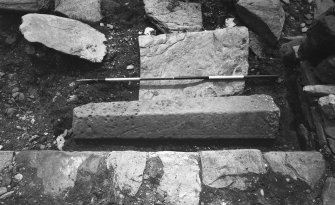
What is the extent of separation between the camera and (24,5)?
349 cm

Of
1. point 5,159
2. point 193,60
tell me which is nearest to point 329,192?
point 193,60

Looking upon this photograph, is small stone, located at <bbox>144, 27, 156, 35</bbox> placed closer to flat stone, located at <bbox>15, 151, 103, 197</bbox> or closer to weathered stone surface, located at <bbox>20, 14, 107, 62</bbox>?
weathered stone surface, located at <bbox>20, 14, 107, 62</bbox>

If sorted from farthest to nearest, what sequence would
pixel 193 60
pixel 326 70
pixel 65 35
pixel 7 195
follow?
pixel 65 35, pixel 193 60, pixel 326 70, pixel 7 195

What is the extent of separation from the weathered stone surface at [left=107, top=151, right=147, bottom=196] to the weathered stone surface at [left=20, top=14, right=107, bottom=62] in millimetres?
1156

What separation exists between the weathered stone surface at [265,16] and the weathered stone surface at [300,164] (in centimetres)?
135

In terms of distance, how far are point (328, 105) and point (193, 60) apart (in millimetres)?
1253

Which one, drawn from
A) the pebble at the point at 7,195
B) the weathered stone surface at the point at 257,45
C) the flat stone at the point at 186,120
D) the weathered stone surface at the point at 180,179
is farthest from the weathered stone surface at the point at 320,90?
the pebble at the point at 7,195

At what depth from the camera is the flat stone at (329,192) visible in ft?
7.91

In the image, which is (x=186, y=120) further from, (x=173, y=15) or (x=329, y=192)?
(x=173, y=15)

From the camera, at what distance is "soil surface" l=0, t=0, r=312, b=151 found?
2.98 meters

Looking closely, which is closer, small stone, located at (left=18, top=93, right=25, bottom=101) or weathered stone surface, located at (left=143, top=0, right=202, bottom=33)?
small stone, located at (left=18, top=93, right=25, bottom=101)

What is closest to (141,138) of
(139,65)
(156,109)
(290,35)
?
(156,109)

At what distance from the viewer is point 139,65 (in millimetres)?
3461

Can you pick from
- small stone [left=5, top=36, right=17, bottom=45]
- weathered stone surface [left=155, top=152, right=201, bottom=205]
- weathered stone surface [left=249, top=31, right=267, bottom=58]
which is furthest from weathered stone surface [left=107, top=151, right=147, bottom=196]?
small stone [left=5, top=36, right=17, bottom=45]
